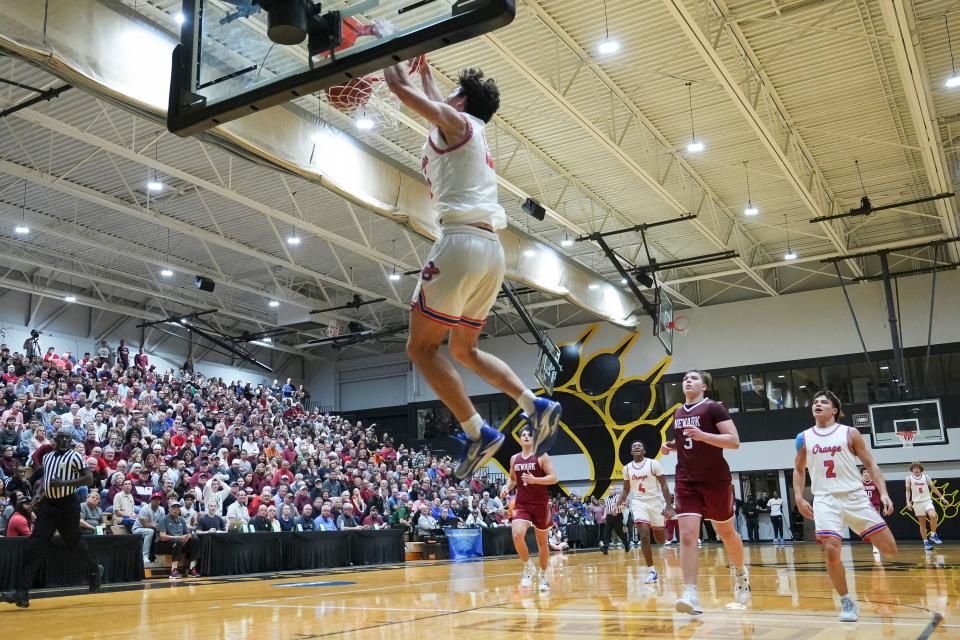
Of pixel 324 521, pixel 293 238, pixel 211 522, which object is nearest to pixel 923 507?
pixel 324 521

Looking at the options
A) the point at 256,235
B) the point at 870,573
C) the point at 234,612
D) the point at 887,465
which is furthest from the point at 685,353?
the point at 234,612

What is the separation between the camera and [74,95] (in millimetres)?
15648

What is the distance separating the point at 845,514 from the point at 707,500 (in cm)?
111

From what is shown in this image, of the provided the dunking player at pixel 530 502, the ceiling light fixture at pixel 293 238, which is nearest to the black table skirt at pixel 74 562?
the dunking player at pixel 530 502

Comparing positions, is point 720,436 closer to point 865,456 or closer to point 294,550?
point 865,456

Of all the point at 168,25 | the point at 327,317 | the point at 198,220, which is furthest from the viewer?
the point at 327,317

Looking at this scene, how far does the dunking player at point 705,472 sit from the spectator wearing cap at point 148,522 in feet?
32.2

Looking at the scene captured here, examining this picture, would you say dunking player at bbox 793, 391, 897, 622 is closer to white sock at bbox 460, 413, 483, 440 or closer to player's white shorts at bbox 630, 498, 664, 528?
white sock at bbox 460, 413, 483, 440

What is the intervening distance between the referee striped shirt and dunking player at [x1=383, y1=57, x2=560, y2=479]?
6090mm

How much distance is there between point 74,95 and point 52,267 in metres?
9.99

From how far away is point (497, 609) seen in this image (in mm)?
7266

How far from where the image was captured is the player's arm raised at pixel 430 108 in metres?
3.88

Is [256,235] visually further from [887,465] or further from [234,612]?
[887,465]

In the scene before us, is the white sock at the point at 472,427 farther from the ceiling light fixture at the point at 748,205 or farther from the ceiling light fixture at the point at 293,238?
the ceiling light fixture at the point at 293,238
